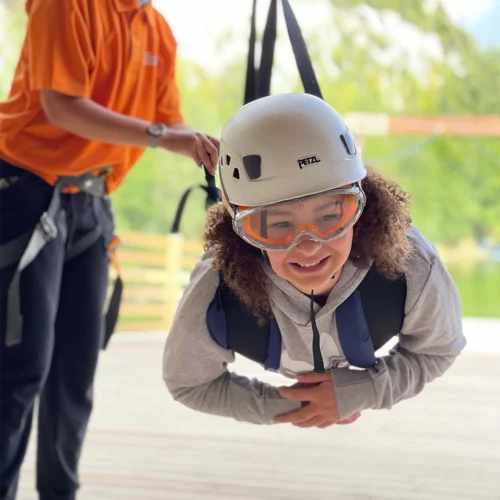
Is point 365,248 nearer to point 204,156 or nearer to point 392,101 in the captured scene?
point 204,156

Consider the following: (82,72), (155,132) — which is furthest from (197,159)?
(82,72)

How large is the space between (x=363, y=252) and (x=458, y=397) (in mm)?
2861

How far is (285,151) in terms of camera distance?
52.2 inches

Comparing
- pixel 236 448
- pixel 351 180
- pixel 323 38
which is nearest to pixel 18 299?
pixel 351 180

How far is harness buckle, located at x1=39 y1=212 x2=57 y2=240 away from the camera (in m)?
1.82

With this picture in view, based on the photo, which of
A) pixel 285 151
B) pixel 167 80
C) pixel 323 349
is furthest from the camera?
pixel 167 80

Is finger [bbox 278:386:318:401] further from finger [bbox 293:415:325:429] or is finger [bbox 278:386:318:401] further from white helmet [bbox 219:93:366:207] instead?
white helmet [bbox 219:93:366:207]

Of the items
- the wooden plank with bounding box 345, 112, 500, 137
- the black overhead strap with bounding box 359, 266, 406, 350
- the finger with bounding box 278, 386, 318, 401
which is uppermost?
the black overhead strap with bounding box 359, 266, 406, 350

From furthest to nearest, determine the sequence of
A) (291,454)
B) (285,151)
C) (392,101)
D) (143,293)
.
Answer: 1. (392,101)
2. (143,293)
3. (291,454)
4. (285,151)

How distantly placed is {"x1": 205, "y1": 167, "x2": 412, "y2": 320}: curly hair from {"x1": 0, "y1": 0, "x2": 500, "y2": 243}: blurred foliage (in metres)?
7.27

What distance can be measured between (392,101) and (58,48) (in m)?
8.19

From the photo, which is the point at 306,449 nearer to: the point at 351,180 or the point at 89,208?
the point at 89,208

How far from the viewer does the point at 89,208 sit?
1973mm

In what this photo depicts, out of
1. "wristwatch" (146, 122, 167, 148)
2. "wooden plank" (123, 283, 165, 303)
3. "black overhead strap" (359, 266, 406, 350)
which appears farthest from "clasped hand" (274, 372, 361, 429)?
"wooden plank" (123, 283, 165, 303)
